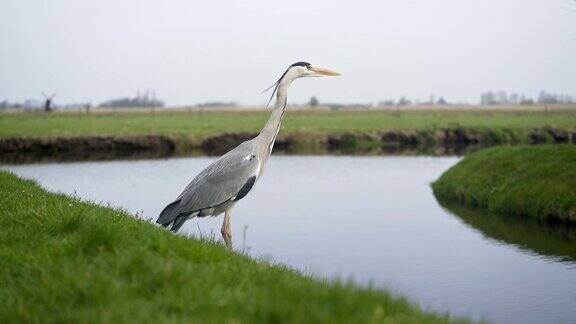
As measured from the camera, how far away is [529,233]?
17.0 metres

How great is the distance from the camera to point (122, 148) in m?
45.9

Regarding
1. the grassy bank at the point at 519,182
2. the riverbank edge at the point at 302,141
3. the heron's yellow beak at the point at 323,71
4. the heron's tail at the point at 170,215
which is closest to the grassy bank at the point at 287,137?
the riverbank edge at the point at 302,141

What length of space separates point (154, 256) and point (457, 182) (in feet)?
65.5

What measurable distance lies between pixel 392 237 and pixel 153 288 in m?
12.1

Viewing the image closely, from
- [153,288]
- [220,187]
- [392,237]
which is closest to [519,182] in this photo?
[392,237]

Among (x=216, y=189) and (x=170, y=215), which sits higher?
(x=216, y=189)

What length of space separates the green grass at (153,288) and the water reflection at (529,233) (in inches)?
386

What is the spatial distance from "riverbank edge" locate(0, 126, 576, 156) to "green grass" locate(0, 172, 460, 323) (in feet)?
121

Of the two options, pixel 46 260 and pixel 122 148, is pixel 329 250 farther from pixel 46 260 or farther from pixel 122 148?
pixel 122 148

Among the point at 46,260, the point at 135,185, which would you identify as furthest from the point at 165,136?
the point at 46,260

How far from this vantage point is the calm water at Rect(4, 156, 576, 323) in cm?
1147

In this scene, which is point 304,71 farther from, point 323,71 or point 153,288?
point 153,288

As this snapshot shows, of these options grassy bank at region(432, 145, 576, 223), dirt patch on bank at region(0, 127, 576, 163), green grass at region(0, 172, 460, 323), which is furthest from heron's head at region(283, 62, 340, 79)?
dirt patch on bank at region(0, 127, 576, 163)

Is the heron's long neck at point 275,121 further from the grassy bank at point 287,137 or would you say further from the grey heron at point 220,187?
the grassy bank at point 287,137
